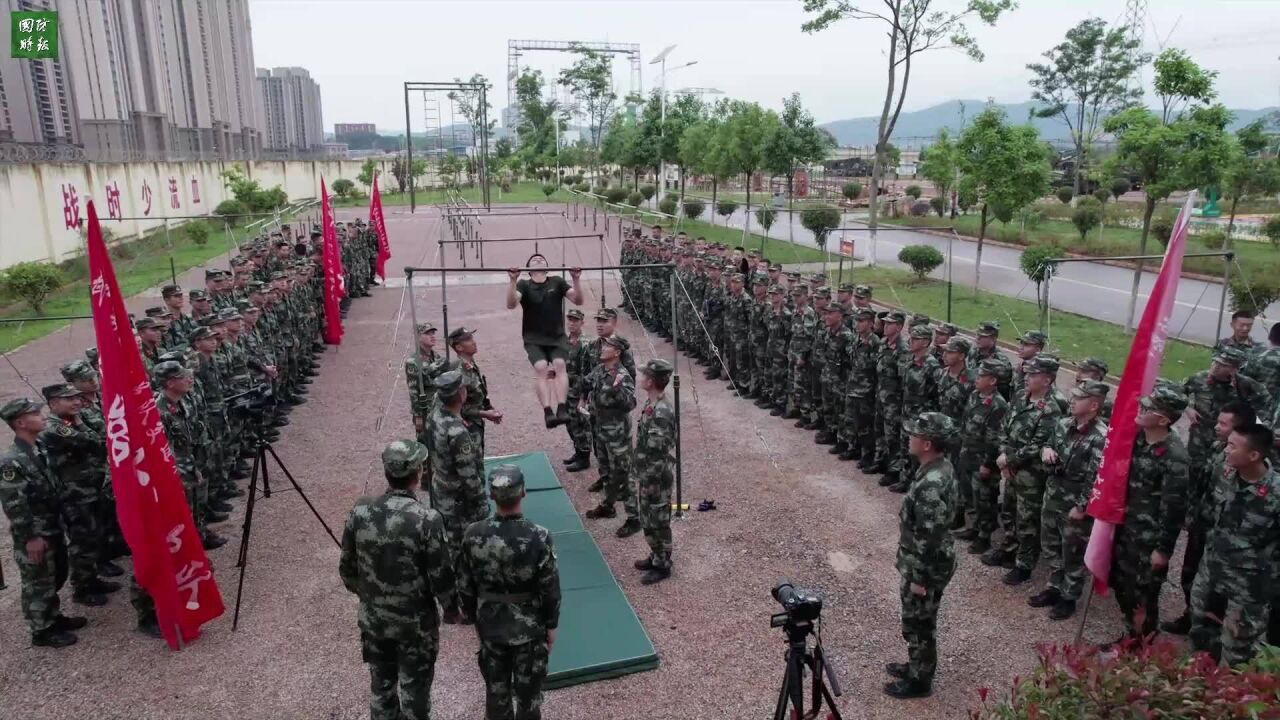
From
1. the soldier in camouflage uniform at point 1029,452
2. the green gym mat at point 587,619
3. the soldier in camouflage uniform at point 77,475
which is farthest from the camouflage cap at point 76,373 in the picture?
the soldier in camouflage uniform at point 1029,452

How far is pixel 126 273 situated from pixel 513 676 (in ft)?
75.0

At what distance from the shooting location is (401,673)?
4.62 metres

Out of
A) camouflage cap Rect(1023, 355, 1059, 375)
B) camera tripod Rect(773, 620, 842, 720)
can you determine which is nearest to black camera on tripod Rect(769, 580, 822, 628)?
camera tripod Rect(773, 620, 842, 720)

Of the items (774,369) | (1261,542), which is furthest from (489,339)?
(1261,542)

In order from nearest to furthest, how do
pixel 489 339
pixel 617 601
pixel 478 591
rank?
1. pixel 478 591
2. pixel 617 601
3. pixel 489 339

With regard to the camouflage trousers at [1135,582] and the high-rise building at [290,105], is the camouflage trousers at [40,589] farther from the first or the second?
the high-rise building at [290,105]

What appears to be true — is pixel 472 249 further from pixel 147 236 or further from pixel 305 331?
pixel 305 331

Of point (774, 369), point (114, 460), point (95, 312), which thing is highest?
point (95, 312)

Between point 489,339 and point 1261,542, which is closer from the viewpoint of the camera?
point 1261,542

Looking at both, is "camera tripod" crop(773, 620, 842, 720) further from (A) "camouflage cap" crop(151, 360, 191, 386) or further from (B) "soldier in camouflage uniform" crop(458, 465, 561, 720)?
(A) "camouflage cap" crop(151, 360, 191, 386)

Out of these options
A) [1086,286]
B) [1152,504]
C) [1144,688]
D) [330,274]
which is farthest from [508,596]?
[1086,286]

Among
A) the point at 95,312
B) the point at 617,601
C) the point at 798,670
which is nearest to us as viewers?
the point at 798,670

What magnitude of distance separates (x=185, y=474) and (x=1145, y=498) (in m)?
7.35

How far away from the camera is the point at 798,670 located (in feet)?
12.9
